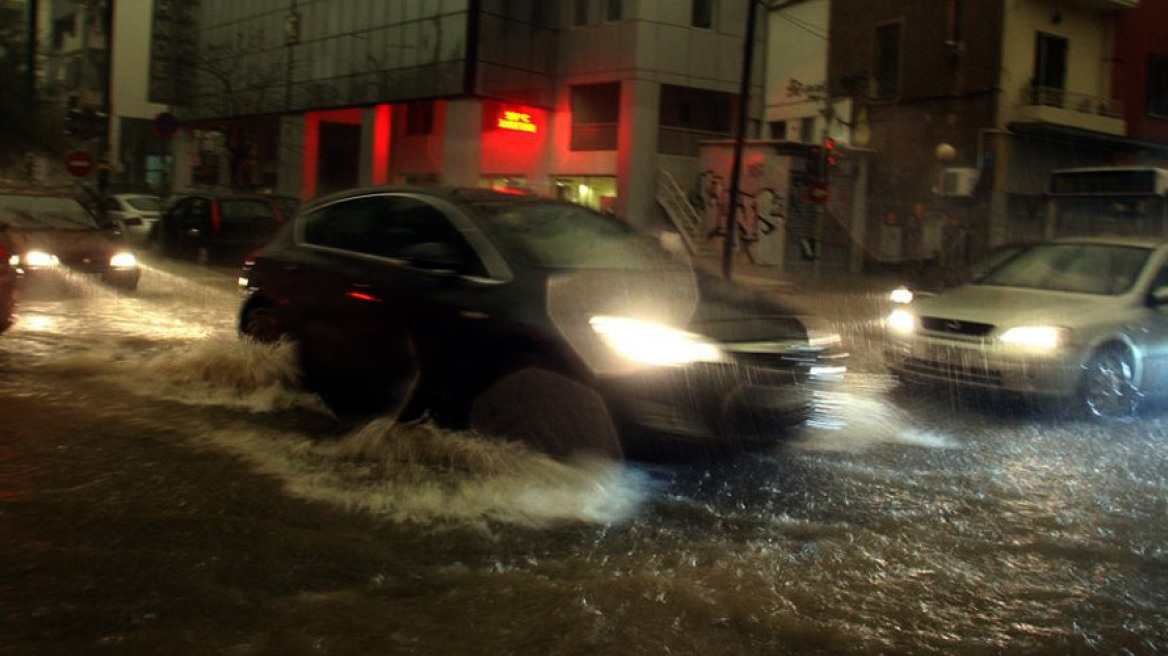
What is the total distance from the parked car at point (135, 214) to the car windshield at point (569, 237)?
59.0 ft

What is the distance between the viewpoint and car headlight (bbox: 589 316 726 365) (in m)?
5.24

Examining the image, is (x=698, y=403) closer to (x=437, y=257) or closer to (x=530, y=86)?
(x=437, y=257)

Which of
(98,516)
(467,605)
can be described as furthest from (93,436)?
(467,605)

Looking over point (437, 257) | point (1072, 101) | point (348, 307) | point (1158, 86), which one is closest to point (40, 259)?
point (348, 307)

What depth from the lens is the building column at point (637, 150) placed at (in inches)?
1135

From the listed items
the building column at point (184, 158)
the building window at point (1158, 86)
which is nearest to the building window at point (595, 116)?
the building window at point (1158, 86)

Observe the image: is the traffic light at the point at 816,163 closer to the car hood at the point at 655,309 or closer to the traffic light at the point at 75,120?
the traffic light at the point at 75,120

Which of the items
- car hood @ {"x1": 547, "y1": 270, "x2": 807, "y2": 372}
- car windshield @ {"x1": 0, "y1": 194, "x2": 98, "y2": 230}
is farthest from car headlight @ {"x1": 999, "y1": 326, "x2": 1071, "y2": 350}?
car windshield @ {"x1": 0, "y1": 194, "x2": 98, "y2": 230}

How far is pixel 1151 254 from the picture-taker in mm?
8672

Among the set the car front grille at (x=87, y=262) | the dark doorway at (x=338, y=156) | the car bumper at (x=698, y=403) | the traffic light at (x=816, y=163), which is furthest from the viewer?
the dark doorway at (x=338, y=156)

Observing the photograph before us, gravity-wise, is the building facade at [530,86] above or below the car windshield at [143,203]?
above

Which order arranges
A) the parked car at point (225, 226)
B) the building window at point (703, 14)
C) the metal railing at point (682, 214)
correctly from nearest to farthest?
the parked car at point (225, 226), the metal railing at point (682, 214), the building window at point (703, 14)

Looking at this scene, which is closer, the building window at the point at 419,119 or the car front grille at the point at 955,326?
the car front grille at the point at 955,326

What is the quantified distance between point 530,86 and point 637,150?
13.4ft
